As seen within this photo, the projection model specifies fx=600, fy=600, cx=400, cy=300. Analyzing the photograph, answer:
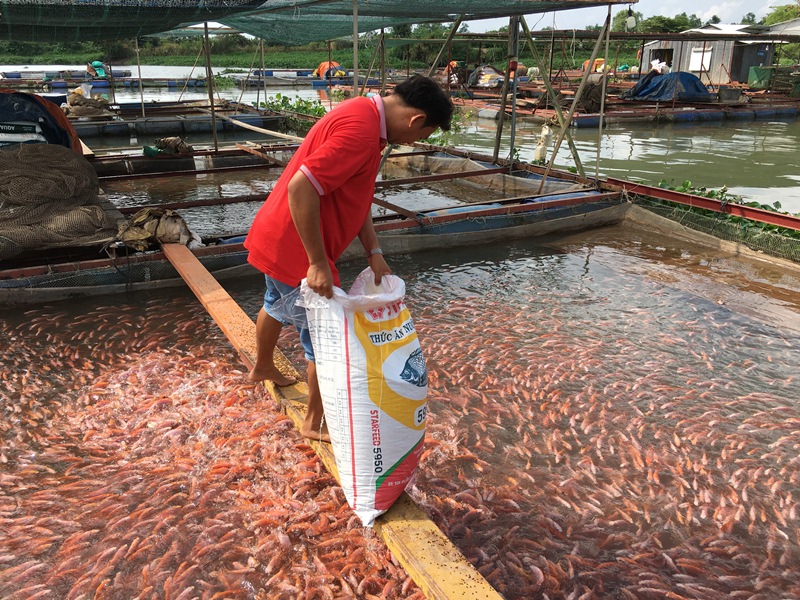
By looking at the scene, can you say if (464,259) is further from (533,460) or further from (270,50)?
(270,50)

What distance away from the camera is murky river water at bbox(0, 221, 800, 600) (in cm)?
282

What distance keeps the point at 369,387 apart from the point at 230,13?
6918 millimetres

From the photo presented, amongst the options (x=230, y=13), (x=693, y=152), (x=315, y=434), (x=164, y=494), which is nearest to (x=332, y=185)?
(x=315, y=434)

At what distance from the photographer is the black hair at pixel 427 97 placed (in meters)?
2.57

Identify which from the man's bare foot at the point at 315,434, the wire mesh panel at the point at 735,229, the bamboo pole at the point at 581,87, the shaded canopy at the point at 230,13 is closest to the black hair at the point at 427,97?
the man's bare foot at the point at 315,434

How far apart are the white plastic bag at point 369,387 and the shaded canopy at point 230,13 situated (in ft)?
17.9

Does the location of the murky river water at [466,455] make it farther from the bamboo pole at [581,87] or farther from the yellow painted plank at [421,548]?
the bamboo pole at [581,87]

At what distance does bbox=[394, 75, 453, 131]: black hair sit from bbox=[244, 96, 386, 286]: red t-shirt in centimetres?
12

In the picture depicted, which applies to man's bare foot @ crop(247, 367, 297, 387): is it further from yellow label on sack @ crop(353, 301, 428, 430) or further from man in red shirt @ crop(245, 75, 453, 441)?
yellow label on sack @ crop(353, 301, 428, 430)

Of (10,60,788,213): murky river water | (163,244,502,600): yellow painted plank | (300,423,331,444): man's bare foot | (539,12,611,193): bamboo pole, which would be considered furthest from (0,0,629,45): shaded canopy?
(300,423,331,444): man's bare foot

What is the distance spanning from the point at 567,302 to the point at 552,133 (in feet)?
45.6

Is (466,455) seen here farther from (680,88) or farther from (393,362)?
(680,88)

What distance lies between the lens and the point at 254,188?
39.1ft

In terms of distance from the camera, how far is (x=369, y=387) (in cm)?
261
